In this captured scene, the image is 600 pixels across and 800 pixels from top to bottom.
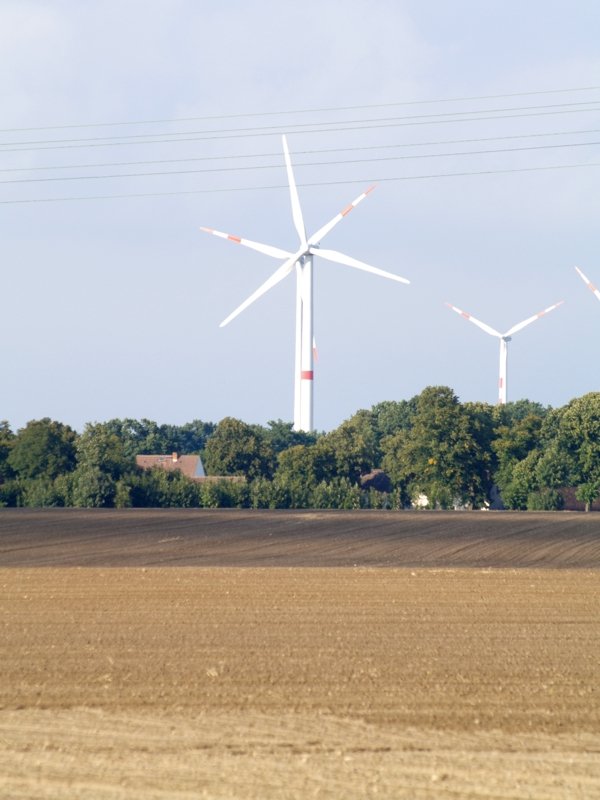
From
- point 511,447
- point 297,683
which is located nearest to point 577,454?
point 511,447

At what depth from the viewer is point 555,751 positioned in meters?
14.5

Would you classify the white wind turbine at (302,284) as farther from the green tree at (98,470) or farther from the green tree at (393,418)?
the green tree at (393,418)

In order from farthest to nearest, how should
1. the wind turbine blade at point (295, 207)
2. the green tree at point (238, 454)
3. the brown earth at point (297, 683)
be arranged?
the green tree at point (238, 454)
the wind turbine blade at point (295, 207)
the brown earth at point (297, 683)

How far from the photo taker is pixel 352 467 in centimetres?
12988

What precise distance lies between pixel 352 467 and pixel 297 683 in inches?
4400

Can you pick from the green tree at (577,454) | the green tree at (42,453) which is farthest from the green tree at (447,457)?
the green tree at (42,453)

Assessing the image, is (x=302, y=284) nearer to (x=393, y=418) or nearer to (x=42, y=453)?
(x=42, y=453)

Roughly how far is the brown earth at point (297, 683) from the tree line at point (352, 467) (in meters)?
58.1

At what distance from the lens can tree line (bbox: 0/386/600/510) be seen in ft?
323

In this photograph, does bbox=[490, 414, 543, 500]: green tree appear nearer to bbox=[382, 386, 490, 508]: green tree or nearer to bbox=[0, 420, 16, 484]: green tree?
bbox=[382, 386, 490, 508]: green tree

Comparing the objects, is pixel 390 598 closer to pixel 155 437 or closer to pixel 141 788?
pixel 141 788

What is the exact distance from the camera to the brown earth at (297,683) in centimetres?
1334

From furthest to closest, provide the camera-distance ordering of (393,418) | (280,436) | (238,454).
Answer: (393,418) → (280,436) → (238,454)

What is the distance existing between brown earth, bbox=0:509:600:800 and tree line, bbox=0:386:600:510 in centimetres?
5814
